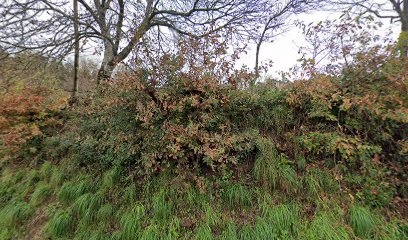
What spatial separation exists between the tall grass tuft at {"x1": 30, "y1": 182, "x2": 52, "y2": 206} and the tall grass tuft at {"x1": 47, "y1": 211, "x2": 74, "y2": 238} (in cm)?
89

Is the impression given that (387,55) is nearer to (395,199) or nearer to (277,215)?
(395,199)

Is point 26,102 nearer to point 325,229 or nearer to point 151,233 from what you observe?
point 151,233

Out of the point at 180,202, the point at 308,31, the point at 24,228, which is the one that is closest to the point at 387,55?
the point at 308,31

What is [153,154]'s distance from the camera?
2996 millimetres

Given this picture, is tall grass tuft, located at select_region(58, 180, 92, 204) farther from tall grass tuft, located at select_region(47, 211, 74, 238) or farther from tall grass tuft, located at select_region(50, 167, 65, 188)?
tall grass tuft, located at select_region(50, 167, 65, 188)

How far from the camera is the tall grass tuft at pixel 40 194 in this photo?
355 centimetres

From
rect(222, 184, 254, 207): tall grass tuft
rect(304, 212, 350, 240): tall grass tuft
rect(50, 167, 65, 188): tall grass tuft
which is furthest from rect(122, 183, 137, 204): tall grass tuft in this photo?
rect(304, 212, 350, 240): tall grass tuft

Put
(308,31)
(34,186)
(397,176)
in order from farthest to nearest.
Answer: (308,31)
(34,186)
(397,176)

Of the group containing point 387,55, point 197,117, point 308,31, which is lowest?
point 197,117

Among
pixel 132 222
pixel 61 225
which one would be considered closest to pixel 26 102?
pixel 61 225

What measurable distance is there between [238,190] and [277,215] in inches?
24.2

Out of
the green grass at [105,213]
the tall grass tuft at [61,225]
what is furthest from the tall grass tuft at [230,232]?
the tall grass tuft at [61,225]

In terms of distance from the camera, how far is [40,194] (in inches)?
142

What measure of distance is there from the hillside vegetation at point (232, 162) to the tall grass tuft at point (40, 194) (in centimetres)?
2
